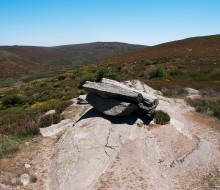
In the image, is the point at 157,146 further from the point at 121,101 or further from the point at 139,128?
the point at 121,101

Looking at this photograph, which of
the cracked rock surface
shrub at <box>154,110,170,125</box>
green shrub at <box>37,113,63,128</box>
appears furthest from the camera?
green shrub at <box>37,113,63,128</box>

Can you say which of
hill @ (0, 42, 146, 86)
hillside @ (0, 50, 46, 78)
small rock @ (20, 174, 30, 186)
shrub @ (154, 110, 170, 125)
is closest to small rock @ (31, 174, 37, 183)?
small rock @ (20, 174, 30, 186)

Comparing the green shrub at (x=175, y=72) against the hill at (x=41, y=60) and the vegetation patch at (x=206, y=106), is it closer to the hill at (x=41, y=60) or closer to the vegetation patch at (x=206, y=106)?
the vegetation patch at (x=206, y=106)

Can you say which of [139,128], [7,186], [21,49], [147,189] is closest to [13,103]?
[139,128]

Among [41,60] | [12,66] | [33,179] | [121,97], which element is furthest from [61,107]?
[41,60]

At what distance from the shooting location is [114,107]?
1464cm

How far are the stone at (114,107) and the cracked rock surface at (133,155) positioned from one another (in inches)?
16.0

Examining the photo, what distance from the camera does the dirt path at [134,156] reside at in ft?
33.0

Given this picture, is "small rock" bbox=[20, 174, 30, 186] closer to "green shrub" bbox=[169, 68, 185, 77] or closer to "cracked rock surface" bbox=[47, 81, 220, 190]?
"cracked rock surface" bbox=[47, 81, 220, 190]

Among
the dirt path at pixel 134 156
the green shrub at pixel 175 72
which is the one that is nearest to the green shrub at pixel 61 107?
the dirt path at pixel 134 156

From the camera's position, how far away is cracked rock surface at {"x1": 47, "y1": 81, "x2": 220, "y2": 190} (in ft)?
33.0

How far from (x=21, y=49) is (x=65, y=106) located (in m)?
131

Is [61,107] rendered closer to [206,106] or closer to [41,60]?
[206,106]

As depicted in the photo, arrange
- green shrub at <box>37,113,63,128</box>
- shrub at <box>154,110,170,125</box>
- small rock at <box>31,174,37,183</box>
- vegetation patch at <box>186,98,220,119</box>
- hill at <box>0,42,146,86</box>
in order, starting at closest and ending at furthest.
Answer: small rock at <box>31,174,37,183</box> → shrub at <box>154,110,170,125</box> → green shrub at <box>37,113,63,128</box> → vegetation patch at <box>186,98,220,119</box> → hill at <box>0,42,146,86</box>
